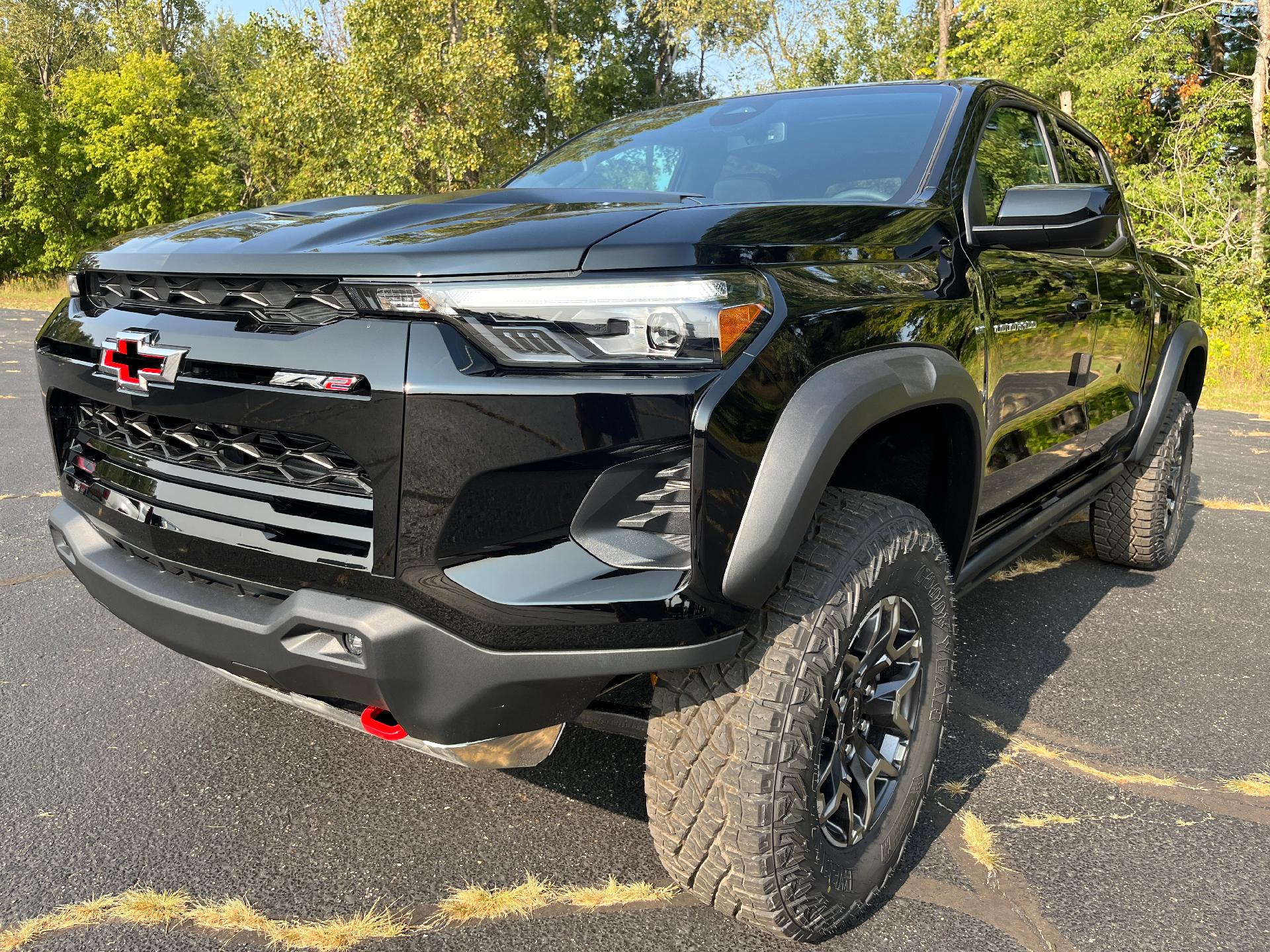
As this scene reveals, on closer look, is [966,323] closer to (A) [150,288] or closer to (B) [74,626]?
(A) [150,288]

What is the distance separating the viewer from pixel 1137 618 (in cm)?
388

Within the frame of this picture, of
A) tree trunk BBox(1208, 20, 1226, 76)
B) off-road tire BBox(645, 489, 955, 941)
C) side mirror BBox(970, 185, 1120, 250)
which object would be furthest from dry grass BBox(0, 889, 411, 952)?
tree trunk BBox(1208, 20, 1226, 76)

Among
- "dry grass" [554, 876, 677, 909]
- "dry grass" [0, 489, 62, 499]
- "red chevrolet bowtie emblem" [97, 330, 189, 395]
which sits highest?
"red chevrolet bowtie emblem" [97, 330, 189, 395]

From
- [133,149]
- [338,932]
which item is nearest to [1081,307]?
[338,932]

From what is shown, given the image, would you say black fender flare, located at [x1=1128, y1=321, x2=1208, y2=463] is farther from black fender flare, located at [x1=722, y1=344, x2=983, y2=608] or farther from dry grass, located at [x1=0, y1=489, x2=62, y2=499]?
dry grass, located at [x1=0, y1=489, x2=62, y2=499]

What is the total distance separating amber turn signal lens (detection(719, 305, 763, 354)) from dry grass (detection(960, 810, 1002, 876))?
4.58 feet

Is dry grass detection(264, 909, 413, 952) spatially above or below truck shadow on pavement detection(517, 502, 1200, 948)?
above

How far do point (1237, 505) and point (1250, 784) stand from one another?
13.2ft

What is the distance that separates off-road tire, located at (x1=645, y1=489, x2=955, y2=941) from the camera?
172cm

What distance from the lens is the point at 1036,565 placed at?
4.57 meters

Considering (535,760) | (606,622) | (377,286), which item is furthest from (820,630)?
(377,286)

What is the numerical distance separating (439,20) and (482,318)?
78.6 feet

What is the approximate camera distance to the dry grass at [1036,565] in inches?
173

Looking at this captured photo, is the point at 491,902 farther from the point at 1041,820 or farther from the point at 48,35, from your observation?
the point at 48,35
